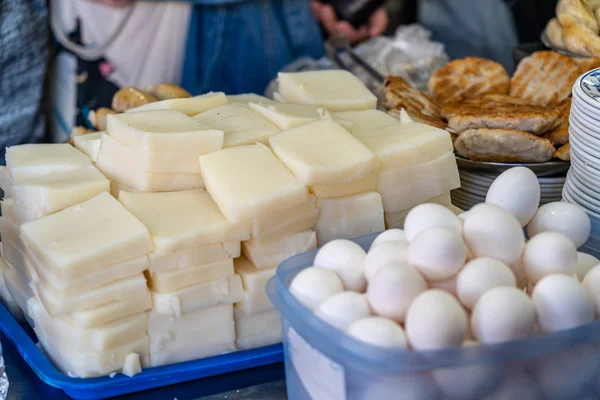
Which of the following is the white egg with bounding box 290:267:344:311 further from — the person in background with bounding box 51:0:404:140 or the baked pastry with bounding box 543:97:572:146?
the person in background with bounding box 51:0:404:140

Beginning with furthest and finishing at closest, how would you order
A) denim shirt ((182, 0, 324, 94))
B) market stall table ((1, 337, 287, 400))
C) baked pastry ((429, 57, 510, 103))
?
denim shirt ((182, 0, 324, 94))
baked pastry ((429, 57, 510, 103))
market stall table ((1, 337, 287, 400))

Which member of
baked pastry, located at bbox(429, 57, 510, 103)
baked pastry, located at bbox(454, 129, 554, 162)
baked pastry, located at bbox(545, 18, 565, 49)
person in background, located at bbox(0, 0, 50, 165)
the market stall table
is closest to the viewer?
the market stall table

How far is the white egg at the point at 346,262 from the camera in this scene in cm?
101

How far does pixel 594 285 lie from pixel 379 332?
32cm

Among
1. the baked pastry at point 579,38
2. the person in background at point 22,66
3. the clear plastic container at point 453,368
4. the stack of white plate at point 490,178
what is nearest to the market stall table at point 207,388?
the clear plastic container at point 453,368

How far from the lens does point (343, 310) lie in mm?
918

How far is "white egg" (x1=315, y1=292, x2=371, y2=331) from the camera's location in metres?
0.91

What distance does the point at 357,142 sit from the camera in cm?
132

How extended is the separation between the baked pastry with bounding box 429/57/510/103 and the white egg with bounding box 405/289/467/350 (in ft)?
3.76

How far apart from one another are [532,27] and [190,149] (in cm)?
220

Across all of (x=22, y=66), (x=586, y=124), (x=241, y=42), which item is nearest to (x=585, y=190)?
(x=586, y=124)

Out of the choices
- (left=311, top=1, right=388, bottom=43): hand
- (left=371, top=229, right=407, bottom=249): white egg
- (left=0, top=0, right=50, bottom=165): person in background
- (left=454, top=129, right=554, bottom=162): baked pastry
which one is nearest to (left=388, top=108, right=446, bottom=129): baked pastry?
(left=454, top=129, right=554, bottom=162): baked pastry

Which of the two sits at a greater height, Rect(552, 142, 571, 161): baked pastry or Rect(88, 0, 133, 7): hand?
Rect(552, 142, 571, 161): baked pastry

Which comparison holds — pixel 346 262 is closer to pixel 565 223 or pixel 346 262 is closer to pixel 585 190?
pixel 565 223
